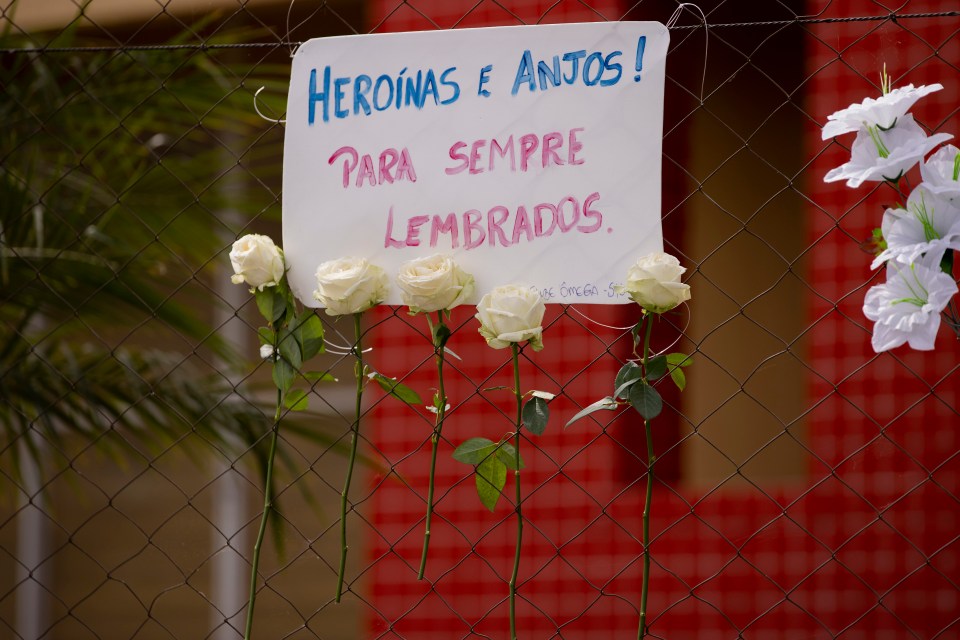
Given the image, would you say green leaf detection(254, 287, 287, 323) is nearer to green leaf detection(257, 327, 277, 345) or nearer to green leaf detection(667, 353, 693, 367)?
green leaf detection(257, 327, 277, 345)

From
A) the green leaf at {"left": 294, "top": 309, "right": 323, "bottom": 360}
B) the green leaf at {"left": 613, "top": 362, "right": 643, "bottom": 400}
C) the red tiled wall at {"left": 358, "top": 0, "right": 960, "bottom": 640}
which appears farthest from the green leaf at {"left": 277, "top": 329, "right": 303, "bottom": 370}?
the red tiled wall at {"left": 358, "top": 0, "right": 960, "bottom": 640}

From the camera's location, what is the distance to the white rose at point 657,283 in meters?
1.24

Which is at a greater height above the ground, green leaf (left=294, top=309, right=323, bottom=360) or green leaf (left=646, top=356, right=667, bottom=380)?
green leaf (left=294, top=309, right=323, bottom=360)

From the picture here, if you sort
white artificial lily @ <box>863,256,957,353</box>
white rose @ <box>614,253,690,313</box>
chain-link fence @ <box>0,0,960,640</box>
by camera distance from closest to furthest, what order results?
white artificial lily @ <box>863,256,957,353</box>
white rose @ <box>614,253,690,313</box>
chain-link fence @ <box>0,0,960,640</box>

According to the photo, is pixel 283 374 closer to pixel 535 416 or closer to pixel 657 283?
pixel 535 416

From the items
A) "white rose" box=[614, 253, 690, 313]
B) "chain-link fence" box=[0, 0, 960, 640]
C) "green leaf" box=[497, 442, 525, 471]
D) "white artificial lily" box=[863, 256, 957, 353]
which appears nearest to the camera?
"white artificial lily" box=[863, 256, 957, 353]

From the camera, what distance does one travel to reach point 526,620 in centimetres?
272

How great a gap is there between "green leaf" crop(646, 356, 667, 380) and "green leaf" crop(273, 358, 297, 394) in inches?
17.8

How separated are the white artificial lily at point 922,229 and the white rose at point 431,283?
18.6 inches

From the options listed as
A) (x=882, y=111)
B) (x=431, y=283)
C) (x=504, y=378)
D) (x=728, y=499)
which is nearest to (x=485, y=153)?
(x=431, y=283)

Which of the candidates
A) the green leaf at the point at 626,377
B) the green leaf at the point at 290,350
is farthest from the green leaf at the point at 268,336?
the green leaf at the point at 626,377

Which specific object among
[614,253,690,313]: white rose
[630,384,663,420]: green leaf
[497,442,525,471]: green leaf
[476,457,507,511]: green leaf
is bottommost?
[476,457,507,511]: green leaf

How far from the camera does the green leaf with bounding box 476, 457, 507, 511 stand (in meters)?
1.35

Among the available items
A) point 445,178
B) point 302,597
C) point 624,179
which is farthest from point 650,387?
point 302,597
